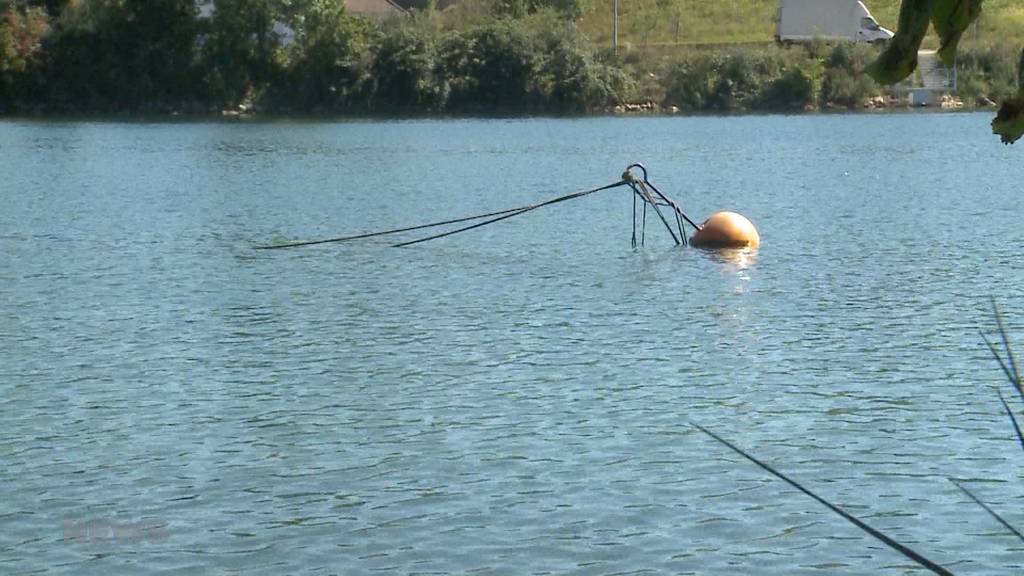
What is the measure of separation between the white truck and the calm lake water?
192ft

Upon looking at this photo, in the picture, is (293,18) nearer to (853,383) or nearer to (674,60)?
(674,60)

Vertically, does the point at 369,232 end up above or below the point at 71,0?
below

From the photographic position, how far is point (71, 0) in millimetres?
93812

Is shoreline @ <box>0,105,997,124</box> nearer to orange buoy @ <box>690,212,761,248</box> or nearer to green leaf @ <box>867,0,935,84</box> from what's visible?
orange buoy @ <box>690,212,761,248</box>

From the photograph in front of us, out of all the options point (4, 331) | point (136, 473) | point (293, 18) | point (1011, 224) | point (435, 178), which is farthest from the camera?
point (293, 18)

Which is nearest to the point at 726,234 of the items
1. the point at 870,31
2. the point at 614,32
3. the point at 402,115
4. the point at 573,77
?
the point at 573,77

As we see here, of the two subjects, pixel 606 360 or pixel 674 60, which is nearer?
pixel 606 360

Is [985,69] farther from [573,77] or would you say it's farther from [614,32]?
[573,77]

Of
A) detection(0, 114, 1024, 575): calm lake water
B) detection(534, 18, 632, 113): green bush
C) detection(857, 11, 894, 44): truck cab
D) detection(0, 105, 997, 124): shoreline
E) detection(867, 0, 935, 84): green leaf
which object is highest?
detection(857, 11, 894, 44): truck cab

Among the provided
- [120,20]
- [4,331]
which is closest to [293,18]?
[120,20]

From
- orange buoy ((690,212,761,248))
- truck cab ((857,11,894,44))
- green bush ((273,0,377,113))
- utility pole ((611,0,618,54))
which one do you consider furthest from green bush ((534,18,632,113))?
orange buoy ((690,212,761,248))

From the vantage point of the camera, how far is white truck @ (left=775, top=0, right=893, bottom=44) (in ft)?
298

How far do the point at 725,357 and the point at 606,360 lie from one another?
1251mm

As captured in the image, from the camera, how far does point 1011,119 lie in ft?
11.7
